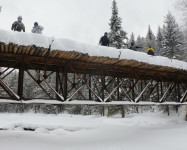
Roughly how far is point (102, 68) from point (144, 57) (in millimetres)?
2185

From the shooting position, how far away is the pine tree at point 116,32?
27.4 m

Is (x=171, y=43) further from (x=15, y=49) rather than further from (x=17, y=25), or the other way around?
(x=15, y=49)

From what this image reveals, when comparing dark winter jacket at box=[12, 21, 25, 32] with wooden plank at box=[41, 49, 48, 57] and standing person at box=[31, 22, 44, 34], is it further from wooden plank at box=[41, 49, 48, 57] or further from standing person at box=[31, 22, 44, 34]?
wooden plank at box=[41, 49, 48, 57]

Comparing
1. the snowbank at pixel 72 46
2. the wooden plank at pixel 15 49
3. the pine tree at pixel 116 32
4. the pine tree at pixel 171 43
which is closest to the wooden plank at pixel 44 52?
the snowbank at pixel 72 46

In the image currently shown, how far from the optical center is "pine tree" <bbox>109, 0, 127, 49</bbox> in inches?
1080

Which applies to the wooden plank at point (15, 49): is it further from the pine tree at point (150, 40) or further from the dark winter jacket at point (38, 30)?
the pine tree at point (150, 40)

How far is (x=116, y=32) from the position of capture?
2797cm

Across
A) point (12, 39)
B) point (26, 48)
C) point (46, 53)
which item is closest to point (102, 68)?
point (46, 53)

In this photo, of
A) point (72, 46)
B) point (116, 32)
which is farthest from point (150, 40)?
point (72, 46)

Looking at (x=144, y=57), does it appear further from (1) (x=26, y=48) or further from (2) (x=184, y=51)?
(2) (x=184, y=51)

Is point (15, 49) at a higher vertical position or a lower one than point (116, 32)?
lower

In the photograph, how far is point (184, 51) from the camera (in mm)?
34094

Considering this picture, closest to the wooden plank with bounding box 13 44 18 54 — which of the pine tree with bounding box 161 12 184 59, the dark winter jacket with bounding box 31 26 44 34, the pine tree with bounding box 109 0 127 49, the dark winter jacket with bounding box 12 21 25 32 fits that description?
the dark winter jacket with bounding box 12 21 25 32

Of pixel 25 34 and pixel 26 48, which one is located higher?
pixel 25 34
